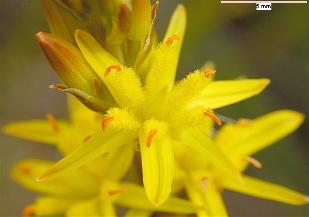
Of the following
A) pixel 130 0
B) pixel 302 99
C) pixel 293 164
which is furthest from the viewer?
pixel 302 99

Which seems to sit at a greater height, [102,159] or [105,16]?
[105,16]

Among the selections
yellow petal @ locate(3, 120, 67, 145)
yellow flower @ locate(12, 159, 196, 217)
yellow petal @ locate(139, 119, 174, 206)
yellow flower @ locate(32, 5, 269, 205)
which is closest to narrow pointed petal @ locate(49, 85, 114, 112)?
yellow flower @ locate(32, 5, 269, 205)

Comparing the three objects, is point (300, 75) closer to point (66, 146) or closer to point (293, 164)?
point (293, 164)

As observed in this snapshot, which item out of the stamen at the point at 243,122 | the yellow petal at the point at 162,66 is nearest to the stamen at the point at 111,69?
the yellow petal at the point at 162,66

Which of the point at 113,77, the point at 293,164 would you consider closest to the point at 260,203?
the point at 293,164

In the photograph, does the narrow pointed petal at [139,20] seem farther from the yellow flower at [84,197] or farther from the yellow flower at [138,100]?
the yellow flower at [84,197]

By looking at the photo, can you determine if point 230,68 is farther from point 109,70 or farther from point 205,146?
point 109,70

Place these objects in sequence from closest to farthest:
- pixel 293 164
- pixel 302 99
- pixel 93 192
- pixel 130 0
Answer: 1. pixel 130 0
2. pixel 93 192
3. pixel 293 164
4. pixel 302 99
